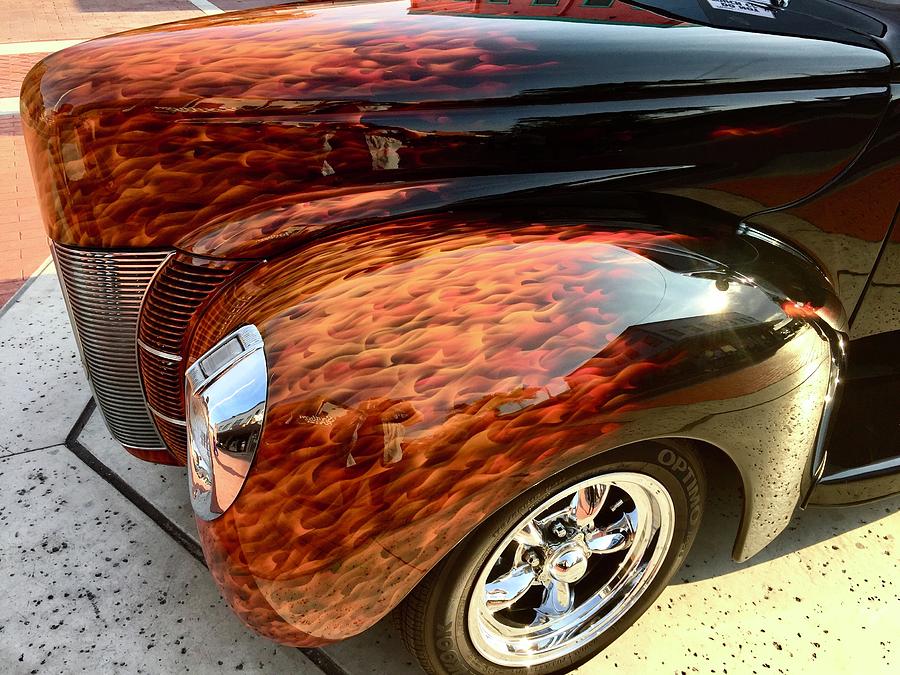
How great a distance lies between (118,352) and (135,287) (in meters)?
0.21

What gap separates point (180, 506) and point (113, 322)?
74cm

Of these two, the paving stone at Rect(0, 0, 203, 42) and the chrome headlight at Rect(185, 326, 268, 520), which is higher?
the chrome headlight at Rect(185, 326, 268, 520)

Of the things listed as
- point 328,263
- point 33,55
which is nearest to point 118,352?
point 328,263

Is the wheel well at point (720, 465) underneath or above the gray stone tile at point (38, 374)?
above

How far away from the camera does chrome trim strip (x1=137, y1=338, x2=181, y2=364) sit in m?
1.72

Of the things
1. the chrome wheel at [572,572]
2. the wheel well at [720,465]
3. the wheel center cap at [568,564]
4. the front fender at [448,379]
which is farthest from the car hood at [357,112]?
the wheel center cap at [568,564]

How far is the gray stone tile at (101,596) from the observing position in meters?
1.84

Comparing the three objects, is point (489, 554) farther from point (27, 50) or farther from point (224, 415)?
point (27, 50)

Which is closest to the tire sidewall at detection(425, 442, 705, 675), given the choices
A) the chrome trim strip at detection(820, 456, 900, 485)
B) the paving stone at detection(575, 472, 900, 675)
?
the paving stone at detection(575, 472, 900, 675)

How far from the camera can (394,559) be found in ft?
4.36

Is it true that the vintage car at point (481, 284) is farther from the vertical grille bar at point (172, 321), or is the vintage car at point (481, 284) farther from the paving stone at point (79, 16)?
the paving stone at point (79, 16)

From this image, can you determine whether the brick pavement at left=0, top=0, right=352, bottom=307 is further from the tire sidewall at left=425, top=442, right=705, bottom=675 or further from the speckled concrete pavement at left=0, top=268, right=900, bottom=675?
the tire sidewall at left=425, top=442, right=705, bottom=675

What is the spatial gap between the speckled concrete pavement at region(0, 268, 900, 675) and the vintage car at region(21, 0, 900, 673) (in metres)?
0.25

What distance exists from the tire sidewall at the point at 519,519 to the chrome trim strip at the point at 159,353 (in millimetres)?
812
